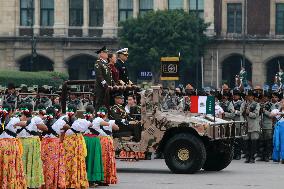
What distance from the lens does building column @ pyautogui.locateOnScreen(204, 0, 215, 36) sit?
8781 centimetres

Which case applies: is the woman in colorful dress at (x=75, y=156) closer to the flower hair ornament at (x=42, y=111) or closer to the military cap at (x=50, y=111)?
the military cap at (x=50, y=111)

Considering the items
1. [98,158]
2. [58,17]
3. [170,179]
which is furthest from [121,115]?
[58,17]

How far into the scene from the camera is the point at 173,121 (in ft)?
91.9

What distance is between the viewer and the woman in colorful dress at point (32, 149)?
21859 millimetres

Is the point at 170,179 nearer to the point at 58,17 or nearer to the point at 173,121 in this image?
the point at 173,121

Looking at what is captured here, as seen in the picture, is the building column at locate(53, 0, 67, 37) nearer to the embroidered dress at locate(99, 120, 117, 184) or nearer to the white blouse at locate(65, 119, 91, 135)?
the embroidered dress at locate(99, 120, 117, 184)

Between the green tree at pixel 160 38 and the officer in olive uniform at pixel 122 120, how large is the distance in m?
54.2

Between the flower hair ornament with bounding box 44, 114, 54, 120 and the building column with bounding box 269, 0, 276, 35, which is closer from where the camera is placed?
the flower hair ornament with bounding box 44, 114, 54, 120

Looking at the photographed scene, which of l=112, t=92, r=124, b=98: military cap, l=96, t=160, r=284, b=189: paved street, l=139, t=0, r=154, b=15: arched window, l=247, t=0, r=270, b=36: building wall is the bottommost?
l=96, t=160, r=284, b=189: paved street

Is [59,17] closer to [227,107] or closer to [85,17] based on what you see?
[85,17]

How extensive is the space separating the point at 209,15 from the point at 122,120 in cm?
6061

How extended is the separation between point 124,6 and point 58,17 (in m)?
5.07

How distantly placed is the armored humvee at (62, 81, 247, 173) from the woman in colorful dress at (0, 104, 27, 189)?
20.7 ft

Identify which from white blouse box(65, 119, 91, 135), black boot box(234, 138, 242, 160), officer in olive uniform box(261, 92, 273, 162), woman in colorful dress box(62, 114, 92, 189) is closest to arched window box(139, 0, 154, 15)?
black boot box(234, 138, 242, 160)
